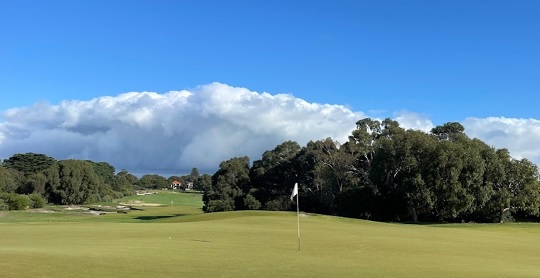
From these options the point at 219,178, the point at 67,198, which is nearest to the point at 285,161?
the point at 219,178

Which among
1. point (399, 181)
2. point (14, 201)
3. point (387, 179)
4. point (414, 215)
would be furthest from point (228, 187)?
point (14, 201)

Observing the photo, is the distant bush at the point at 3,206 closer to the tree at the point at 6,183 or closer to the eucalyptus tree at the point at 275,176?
the tree at the point at 6,183

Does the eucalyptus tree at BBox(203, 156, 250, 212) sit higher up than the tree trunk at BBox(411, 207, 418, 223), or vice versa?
the eucalyptus tree at BBox(203, 156, 250, 212)

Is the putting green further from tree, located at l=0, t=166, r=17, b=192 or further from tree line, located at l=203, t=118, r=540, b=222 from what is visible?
tree, located at l=0, t=166, r=17, b=192

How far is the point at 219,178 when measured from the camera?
82500 millimetres

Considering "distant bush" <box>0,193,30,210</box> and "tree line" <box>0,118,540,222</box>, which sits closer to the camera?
"tree line" <box>0,118,540,222</box>

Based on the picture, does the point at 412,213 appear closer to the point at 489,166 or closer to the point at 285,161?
the point at 489,166

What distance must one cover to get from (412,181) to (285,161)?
3251 cm

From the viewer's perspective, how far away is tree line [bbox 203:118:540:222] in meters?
53.8

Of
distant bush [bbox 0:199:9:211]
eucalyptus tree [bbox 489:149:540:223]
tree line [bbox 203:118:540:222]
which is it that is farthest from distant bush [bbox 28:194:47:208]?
eucalyptus tree [bbox 489:149:540:223]

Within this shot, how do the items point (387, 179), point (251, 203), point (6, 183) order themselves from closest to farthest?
point (387, 179) < point (251, 203) < point (6, 183)

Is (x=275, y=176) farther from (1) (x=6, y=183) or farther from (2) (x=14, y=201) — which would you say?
(1) (x=6, y=183)

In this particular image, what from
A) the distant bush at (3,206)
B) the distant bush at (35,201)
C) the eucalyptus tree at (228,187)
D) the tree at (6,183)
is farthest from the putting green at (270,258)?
the tree at (6,183)

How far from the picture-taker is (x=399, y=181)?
5828 cm
